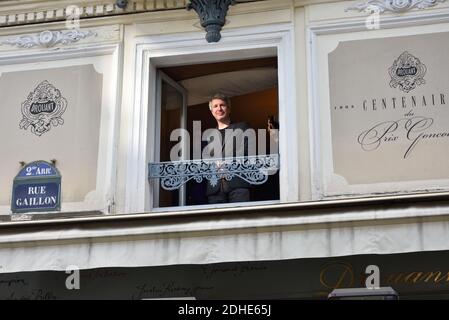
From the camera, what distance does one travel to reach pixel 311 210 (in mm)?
6590

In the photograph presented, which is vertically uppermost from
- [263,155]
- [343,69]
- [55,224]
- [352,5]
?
[352,5]

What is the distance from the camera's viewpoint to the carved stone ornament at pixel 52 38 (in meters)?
8.08

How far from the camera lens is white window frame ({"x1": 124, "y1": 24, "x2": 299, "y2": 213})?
24.2 ft

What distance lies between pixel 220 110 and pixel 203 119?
373 millimetres

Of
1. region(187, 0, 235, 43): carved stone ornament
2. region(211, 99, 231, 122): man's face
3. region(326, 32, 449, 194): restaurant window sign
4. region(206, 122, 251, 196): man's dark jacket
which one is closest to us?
region(326, 32, 449, 194): restaurant window sign

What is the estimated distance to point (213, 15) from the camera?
7.70 m

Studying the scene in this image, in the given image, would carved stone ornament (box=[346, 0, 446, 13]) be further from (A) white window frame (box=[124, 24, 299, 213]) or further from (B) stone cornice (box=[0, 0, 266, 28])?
(B) stone cornice (box=[0, 0, 266, 28])

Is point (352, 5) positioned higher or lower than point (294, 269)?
higher

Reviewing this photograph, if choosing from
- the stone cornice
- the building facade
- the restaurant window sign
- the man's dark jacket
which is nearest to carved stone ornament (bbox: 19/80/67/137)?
the building facade

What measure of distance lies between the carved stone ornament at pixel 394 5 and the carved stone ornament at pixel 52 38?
2.65 metres

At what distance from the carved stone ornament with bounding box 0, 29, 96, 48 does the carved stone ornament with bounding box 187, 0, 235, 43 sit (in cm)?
113

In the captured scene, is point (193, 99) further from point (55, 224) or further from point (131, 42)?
point (55, 224)
